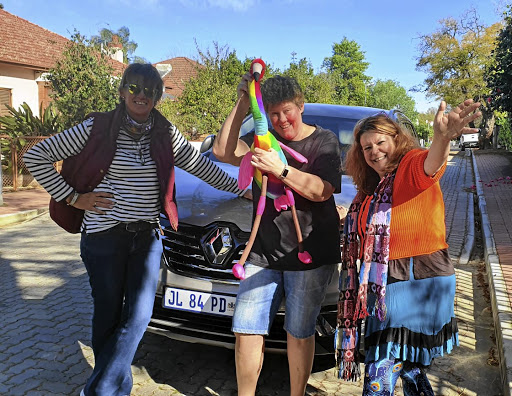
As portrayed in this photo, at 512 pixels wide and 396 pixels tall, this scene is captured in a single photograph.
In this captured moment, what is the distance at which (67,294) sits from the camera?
16.6ft

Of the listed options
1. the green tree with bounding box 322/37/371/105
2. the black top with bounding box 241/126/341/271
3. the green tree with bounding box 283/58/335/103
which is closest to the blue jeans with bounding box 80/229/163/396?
the black top with bounding box 241/126/341/271

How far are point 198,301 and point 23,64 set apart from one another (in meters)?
17.2

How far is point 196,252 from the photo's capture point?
3.09m

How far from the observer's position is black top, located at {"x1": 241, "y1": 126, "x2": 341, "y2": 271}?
244 cm

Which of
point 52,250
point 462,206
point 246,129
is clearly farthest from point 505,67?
point 52,250

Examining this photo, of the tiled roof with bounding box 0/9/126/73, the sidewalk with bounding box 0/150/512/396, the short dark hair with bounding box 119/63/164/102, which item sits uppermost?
the tiled roof with bounding box 0/9/126/73

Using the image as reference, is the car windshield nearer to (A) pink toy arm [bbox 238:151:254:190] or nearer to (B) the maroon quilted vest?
(B) the maroon quilted vest

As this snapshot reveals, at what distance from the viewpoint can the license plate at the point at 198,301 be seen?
2.95m

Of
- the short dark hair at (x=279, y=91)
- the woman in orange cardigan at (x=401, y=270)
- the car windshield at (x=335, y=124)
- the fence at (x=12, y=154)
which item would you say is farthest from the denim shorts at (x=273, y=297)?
the fence at (x=12, y=154)

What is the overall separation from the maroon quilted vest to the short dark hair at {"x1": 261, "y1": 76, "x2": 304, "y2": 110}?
2.17 feet

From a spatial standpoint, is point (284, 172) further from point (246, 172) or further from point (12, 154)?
point (12, 154)

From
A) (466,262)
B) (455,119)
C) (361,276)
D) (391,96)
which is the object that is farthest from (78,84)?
(391,96)

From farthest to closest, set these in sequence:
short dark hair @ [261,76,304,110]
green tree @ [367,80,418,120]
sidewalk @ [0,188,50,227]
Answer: green tree @ [367,80,418,120] < sidewalk @ [0,188,50,227] < short dark hair @ [261,76,304,110]

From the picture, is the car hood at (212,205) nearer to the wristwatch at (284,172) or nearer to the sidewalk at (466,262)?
the wristwatch at (284,172)
